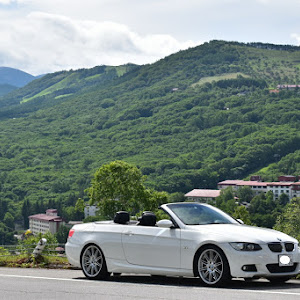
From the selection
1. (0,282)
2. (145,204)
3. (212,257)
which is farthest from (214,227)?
(145,204)

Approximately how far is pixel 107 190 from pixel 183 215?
1400 inches

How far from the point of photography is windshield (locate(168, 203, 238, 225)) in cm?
1189

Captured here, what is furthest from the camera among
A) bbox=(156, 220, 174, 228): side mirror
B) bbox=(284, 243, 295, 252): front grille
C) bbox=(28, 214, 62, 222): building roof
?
bbox=(28, 214, 62, 222): building roof

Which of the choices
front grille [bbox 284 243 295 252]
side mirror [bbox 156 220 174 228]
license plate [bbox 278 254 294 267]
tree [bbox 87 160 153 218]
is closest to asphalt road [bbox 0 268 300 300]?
license plate [bbox 278 254 294 267]

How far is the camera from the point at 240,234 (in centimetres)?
1105

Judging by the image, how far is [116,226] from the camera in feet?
42.0

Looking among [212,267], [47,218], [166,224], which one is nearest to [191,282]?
[212,267]

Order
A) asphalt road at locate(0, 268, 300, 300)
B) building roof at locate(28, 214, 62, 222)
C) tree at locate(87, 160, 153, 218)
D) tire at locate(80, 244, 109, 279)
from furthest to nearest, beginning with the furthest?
building roof at locate(28, 214, 62, 222) < tree at locate(87, 160, 153, 218) < tire at locate(80, 244, 109, 279) < asphalt road at locate(0, 268, 300, 300)

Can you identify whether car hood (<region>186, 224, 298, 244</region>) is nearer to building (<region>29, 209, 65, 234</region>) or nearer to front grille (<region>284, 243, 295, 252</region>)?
front grille (<region>284, 243, 295, 252</region>)

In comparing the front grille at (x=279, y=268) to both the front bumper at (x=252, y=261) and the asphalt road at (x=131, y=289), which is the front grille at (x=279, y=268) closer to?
the front bumper at (x=252, y=261)

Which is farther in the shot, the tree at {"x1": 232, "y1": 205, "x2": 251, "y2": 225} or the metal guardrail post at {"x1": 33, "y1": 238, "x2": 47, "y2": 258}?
the tree at {"x1": 232, "y1": 205, "x2": 251, "y2": 225}

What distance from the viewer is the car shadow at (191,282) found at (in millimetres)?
10969

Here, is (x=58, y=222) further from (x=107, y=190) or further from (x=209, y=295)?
(x=209, y=295)

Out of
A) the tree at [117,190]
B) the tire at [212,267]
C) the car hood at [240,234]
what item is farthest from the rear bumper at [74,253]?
the tree at [117,190]
